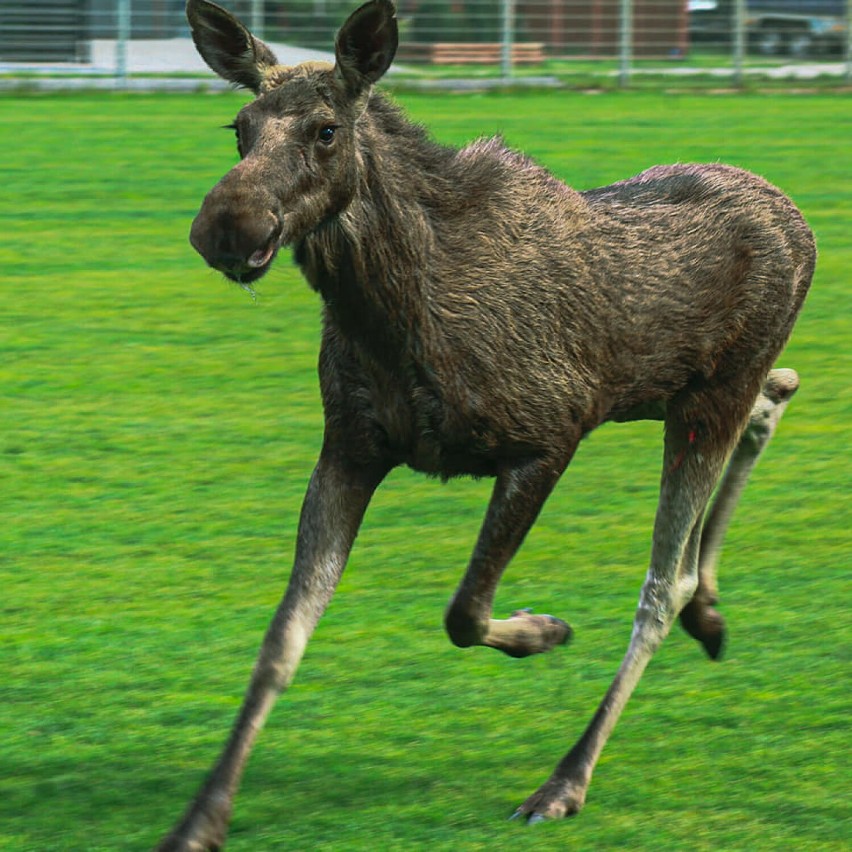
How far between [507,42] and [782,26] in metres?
6.06

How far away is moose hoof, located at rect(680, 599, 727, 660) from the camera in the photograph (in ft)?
18.1

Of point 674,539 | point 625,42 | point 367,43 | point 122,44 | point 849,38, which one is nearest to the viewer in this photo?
point 367,43

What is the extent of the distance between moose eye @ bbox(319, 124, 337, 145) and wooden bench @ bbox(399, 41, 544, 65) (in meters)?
23.0

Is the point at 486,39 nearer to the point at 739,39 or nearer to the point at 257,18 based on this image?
the point at 257,18

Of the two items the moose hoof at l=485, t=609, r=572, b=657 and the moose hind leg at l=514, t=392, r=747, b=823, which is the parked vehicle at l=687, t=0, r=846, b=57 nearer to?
the moose hind leg at l=514, t=392, r=747, b=823

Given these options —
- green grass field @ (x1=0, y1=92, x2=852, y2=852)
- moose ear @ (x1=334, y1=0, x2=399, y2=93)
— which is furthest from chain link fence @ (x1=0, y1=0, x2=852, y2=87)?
moose ear @ (x1=334, y1=0, x2=399, y2=93)

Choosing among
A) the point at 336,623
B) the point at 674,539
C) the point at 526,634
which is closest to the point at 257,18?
the point at 336,623

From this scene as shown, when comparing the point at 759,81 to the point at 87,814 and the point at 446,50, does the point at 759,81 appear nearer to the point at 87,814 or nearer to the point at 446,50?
the point at 446,50

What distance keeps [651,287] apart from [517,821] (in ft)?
5.05

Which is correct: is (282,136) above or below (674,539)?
above

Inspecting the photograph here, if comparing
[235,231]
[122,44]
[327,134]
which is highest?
[327,134]

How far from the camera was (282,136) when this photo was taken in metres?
4.25

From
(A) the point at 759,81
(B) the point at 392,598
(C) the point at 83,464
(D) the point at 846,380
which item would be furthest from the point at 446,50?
(B) the point at 392,598

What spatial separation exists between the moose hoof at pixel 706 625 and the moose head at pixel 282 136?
183cm
